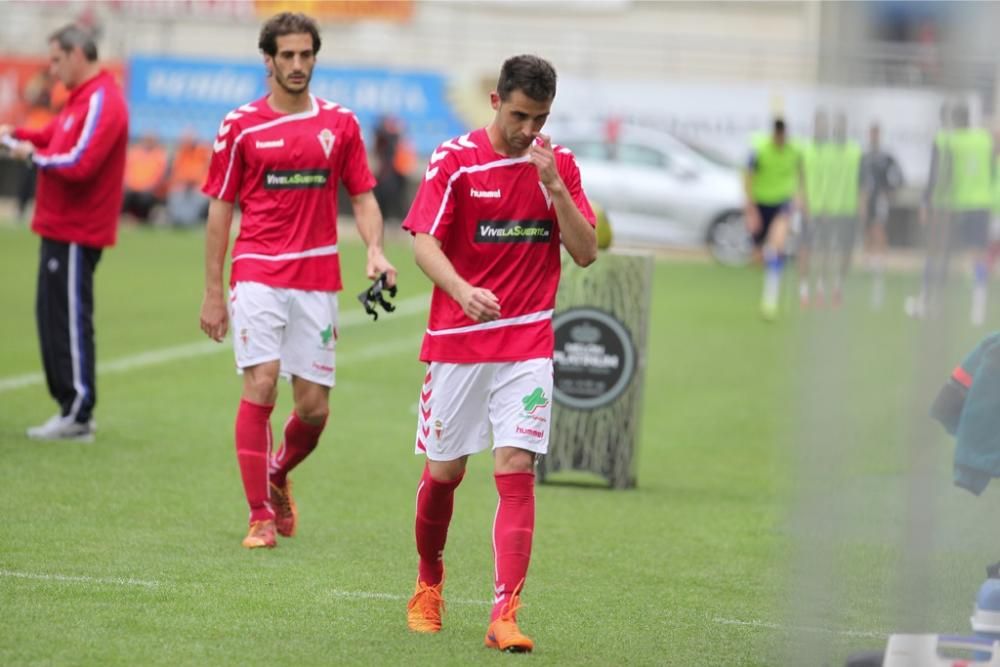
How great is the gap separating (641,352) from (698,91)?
22.5 meters

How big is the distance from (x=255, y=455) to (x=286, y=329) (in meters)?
0.55

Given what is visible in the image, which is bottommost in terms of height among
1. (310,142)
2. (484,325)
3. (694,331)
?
(694,331)

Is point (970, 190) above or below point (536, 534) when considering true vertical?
above

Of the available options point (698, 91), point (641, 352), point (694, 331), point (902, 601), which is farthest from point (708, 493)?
point (698, 91)

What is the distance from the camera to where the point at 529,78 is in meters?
5.63

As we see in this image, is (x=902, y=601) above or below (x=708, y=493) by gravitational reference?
above

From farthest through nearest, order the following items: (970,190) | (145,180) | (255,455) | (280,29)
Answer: (145,180) < (255,455) < (280,29) < (970,190)

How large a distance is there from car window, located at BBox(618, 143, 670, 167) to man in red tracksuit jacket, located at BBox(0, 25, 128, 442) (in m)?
19.9

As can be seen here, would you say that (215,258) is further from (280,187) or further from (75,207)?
(75,207)

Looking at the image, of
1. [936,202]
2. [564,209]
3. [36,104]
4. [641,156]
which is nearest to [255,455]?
[564,209]

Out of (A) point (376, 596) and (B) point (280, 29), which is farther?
(B) point (280, 29)

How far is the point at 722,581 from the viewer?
23.9ft

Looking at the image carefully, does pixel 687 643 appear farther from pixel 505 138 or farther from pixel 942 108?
pixel 942 108

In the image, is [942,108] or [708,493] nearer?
[942,108]
